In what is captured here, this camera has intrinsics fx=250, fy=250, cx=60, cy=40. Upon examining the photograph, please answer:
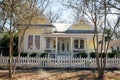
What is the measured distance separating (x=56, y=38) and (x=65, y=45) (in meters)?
3.13

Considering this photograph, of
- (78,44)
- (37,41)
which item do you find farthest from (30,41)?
(78,44)

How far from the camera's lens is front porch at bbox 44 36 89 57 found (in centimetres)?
3109

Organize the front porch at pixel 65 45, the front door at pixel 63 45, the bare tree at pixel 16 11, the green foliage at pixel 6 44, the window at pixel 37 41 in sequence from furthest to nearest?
1. the green foliage at pixel 6 44
2. the front door at pixel 63 45
3. the front porch at pixel 65 45
4. the window at pixel 37 41
5. the bare tree at pixel 16 11

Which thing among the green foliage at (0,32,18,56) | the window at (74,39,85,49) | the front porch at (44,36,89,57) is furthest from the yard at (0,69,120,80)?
the green foliage at (0,32,18,56)

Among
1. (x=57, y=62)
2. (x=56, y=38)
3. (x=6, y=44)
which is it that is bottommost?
(x=57, y=62)

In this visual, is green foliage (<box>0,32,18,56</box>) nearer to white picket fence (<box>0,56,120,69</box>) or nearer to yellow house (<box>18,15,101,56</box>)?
yellow house (<box>18,15,101,56</box>)

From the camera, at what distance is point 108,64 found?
2358cm

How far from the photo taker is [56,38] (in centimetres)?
3100

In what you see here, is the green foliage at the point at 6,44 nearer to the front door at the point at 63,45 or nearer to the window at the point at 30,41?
the window at the point at 30,41

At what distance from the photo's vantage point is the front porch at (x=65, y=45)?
102 ft

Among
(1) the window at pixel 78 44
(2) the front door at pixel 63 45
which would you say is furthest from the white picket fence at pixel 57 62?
(2) the front door at pixel 63 45

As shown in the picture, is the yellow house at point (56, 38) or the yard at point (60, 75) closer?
the yard at point (60, 75)

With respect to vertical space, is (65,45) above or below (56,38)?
below

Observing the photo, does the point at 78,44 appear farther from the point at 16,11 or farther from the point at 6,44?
the point at 16,11
